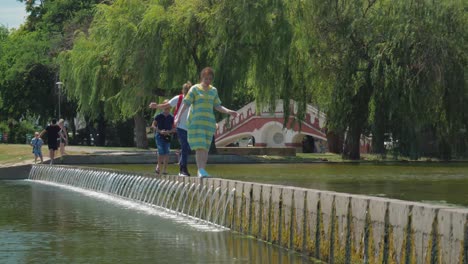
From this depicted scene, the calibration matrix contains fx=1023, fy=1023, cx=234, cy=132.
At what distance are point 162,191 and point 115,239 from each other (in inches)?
242

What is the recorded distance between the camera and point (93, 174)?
2789cm

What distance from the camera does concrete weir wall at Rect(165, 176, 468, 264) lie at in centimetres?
842

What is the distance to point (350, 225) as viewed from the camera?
10.4 meters

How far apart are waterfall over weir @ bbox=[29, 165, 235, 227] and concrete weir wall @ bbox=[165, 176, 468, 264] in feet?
2.86

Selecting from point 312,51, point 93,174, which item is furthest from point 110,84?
point 93,174

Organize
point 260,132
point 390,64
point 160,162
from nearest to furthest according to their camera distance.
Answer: point 160,162 < point 390,64 < point 260,132

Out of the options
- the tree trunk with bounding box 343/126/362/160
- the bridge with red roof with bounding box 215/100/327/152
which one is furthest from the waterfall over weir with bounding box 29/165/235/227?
the bridge with red roof with bounding box 215/100/327/152

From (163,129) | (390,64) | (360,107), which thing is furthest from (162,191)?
(360,107)

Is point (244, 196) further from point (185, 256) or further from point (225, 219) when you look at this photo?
point (185, 256)

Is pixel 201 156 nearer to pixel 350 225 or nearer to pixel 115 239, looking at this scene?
pixel 115 239

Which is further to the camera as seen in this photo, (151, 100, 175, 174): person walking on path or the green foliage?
the green foliage

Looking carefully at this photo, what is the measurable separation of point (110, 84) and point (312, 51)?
11063 millimetres

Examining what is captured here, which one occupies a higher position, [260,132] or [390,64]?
[390,64]

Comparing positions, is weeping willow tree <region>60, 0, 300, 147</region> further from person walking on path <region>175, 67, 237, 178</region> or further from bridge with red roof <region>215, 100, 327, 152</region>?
person walking on path <region>175, 67, 237, 178</region>
